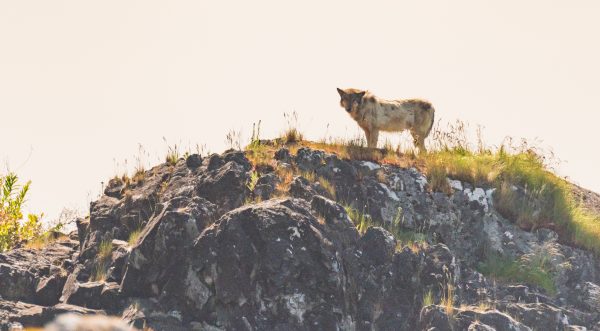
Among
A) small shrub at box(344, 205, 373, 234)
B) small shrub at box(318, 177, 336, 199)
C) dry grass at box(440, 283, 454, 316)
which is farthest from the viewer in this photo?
small shrub at box(318, 177, 336, 199)

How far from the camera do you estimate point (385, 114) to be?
2181cm

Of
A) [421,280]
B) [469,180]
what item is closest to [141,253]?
[421,280]

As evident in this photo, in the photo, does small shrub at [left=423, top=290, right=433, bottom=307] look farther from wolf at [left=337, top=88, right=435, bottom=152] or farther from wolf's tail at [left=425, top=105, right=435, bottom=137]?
wolf's tail at [left=425, top=105, right=435, bottom=137]

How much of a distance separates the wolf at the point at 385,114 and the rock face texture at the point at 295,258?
2283mm

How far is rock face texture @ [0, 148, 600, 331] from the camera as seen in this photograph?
15.3 m

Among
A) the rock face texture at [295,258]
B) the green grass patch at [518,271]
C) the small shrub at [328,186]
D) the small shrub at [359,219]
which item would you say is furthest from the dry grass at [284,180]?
the green grass patch at [518,271]

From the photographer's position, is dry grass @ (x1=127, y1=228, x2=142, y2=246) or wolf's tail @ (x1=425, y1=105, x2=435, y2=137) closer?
dry grass @ (x1=127, y1=228, x2=142, y2=246)

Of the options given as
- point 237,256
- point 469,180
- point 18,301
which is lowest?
point 18,301

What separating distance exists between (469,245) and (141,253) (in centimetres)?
657

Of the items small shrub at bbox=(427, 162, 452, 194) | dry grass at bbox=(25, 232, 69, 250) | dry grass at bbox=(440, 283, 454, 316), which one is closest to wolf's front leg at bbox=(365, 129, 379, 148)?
small shrub at bbox=(427, 162, 452, 194)

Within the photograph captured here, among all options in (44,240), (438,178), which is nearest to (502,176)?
(438,178)

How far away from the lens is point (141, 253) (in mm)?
16391

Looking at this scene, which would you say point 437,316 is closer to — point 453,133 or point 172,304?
point 172,304

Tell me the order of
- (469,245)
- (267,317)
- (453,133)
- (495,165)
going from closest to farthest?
1. (267,317)
2. (469,245)
3. (495,165)
4. (453,133)
